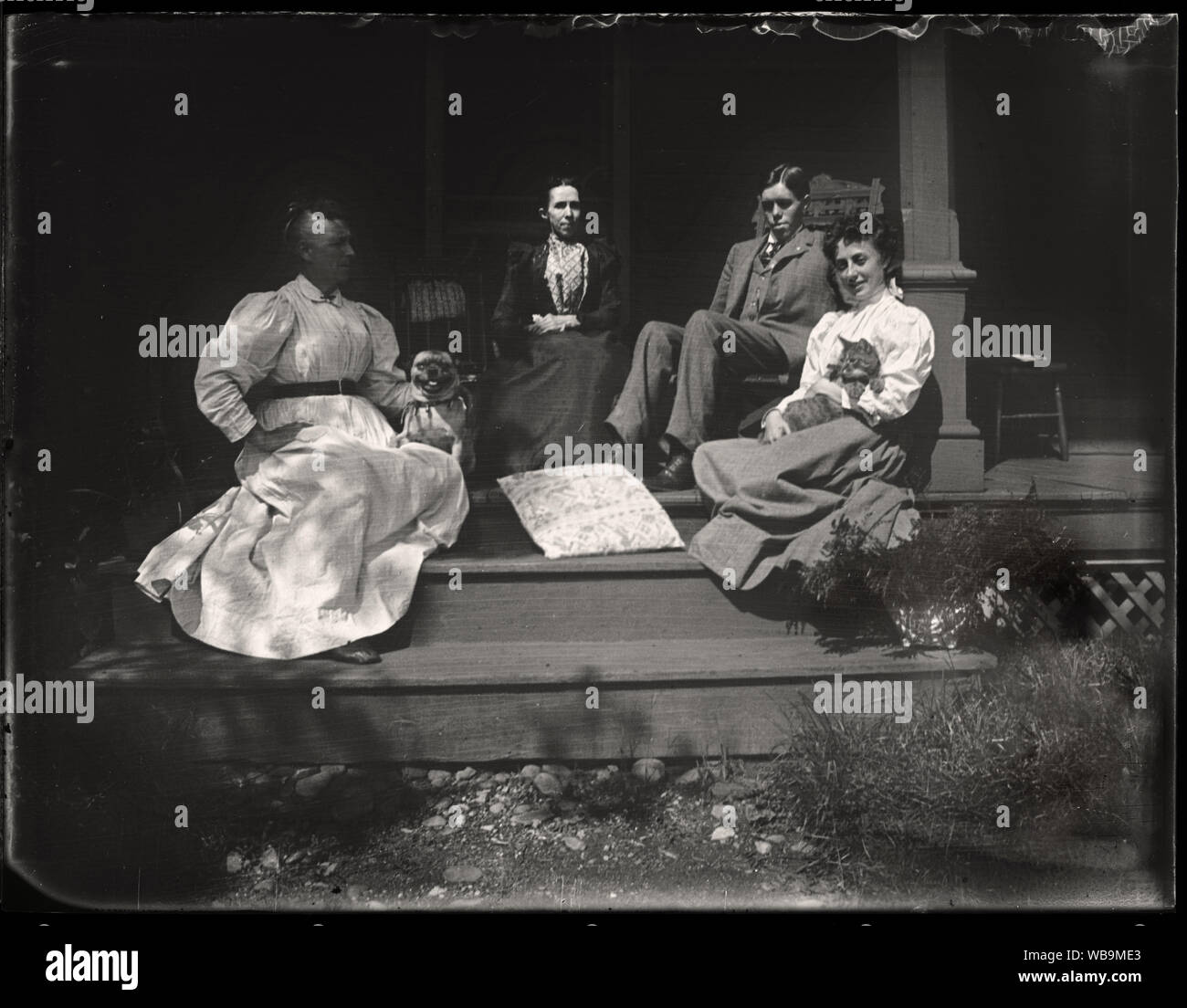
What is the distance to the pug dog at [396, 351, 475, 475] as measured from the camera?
Result: 4141mm

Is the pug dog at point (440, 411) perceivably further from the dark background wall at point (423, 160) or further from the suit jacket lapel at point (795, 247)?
the suit jacket lapel at point (795, 247)

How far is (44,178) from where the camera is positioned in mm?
4141

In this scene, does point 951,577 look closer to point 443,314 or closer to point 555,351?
point 555,351

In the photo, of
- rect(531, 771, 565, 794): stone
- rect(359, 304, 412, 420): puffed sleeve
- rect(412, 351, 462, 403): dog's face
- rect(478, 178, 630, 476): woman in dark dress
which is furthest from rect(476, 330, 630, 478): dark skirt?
rect(531, 771, 565, 794): stone

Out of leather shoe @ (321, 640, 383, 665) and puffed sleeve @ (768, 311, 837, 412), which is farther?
puffed sleeve @ (768, 311, 837, 412)

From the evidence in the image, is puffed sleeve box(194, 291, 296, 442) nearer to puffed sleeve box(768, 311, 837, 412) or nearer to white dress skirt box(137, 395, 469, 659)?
white dress skirt box(137, 395, 469, 659)

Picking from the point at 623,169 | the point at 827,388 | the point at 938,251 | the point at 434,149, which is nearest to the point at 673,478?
the point at 827,388

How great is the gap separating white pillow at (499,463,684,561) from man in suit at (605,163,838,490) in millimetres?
116

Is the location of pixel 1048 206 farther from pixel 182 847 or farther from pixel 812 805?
pixel 182 847

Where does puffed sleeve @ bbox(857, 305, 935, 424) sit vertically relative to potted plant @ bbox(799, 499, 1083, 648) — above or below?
above

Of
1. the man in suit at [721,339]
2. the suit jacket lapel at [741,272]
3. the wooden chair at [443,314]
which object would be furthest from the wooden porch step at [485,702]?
the suit jacket lapel at [741,272]

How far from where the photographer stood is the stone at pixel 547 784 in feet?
13.4

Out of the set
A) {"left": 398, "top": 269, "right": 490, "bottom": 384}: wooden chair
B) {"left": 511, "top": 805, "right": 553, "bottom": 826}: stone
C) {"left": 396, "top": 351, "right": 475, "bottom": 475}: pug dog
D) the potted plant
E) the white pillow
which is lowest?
{"left": 511, "top": 805, "right": 553, "bottom": 826}: stone

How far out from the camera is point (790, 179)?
4.15 meters
